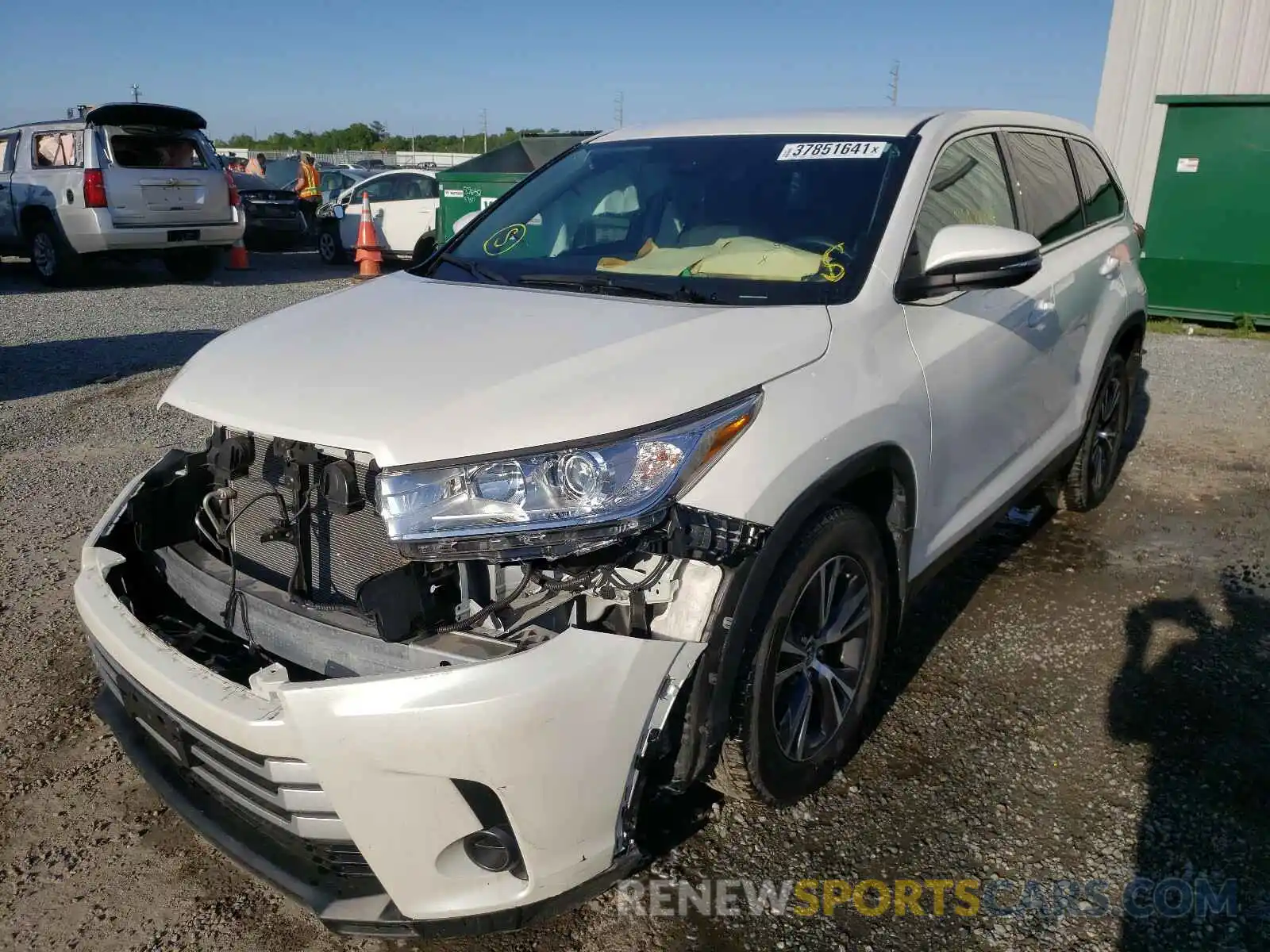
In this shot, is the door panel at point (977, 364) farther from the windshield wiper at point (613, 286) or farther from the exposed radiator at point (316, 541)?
the exposed radiator at point (316, 541)

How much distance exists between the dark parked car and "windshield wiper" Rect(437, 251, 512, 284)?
45.6ft

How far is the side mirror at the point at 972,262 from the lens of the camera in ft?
8.72

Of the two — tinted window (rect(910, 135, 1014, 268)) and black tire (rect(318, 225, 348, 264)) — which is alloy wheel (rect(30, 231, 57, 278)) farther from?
tinted window (rect(910, 135, 1014, 268))

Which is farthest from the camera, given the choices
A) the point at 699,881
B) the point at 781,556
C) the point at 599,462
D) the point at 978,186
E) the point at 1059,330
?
the point at 1059,330

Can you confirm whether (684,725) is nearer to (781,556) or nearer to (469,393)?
(781,556)

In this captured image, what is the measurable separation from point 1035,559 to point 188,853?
11.4 ft

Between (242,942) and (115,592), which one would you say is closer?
(242,942)

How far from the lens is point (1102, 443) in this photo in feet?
15.9

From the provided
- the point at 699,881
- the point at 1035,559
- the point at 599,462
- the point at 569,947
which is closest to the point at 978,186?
the point at 1035,559

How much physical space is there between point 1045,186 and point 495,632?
10.1ft

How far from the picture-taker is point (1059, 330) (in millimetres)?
3756

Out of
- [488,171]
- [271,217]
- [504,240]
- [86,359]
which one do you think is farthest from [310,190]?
[504,240]

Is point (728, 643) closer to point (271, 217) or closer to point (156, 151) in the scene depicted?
point (156, 151)

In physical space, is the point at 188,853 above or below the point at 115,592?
below
